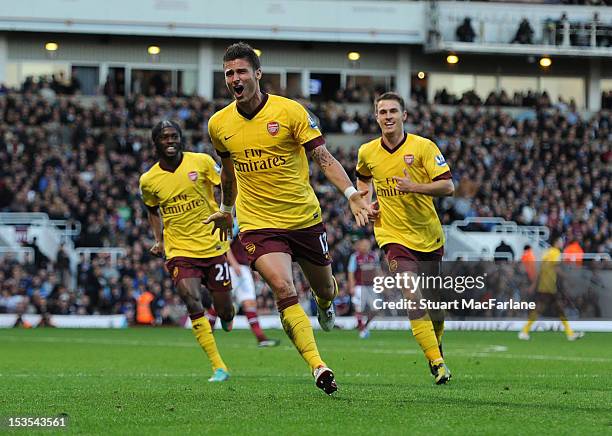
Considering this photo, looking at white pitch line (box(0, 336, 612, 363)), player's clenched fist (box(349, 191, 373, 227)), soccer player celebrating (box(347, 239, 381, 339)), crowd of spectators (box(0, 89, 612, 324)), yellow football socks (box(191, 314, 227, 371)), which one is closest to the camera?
player's clenched fist (box(349, 191, 373, 227))

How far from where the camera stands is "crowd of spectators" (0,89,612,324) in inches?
1241

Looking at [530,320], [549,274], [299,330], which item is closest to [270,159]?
[299,330]

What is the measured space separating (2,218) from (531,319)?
1629 centimetres

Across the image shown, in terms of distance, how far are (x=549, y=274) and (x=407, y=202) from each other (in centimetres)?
1355

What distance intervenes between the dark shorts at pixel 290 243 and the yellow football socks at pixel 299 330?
489 millimetres

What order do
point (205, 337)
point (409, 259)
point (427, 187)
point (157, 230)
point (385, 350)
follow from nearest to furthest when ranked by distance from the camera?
point (427, 187), point (409, 259), point (205, 337), point (157, 230), point (385, 350)

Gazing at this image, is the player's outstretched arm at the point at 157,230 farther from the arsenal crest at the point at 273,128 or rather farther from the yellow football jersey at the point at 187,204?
the arsenal crest at the point at 273,128

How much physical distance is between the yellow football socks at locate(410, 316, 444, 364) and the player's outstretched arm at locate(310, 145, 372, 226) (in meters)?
2.29

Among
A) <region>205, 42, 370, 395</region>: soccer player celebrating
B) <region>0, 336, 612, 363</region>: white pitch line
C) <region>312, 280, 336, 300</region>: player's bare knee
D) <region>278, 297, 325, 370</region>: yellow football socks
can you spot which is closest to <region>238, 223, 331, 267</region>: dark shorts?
<region>205, 42, 370, 395</region>: soccer player celebrating

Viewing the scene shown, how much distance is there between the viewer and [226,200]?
11.3 m

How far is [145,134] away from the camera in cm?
4175

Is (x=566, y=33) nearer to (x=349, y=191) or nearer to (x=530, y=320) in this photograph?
(x=530, y=320)

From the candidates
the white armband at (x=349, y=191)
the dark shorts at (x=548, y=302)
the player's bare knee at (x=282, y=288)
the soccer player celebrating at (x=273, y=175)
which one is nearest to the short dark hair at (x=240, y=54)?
the soccer player celebrating at (x=273, y=175)

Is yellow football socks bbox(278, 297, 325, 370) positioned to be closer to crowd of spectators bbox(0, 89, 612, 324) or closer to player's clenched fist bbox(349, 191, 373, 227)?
player's clenched fist bbox(349, 191, 373, 227)
